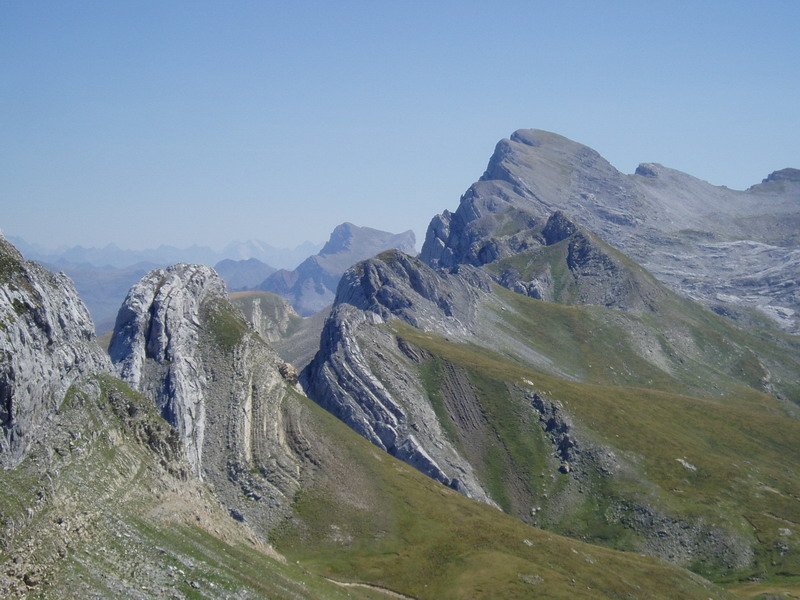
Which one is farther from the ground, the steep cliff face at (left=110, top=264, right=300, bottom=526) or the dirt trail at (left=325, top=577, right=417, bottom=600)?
the steep cliff face at (left=110, top=264, right=300, bottom=526)

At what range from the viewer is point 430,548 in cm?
9631

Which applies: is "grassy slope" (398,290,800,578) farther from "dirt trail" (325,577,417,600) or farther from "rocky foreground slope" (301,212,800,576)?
"dirt trail" (325,577,417,600)

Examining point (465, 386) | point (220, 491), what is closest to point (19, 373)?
point (220, 491)

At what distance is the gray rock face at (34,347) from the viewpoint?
55906 mm

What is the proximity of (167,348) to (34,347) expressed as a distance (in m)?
43.7

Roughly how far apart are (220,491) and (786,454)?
5521 inches

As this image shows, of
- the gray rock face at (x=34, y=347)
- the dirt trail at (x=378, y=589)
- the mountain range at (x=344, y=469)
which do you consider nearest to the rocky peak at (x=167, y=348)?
the mountain range at (x=344, y=469)

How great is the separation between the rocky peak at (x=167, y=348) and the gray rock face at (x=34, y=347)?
2656 centimetres

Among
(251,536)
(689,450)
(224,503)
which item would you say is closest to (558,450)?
(689,450)

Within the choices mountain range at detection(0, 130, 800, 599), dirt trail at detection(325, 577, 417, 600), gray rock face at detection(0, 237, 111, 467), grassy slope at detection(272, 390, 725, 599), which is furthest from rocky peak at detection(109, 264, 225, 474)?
gray rock face at detection(0, 237, 111, 467)

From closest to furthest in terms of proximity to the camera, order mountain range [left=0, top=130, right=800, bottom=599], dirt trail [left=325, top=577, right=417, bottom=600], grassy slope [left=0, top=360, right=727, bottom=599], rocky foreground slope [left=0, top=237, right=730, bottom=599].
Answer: grassy slope [left=0, top=360, right=727, bottom=599]
rocky foreground slope [left=0, top=237, right=730, bottom=599]
mountain range [left=0, top=130, right=800, bottom=599]
dirt trail [left=325, top=577, right=417, bottom=600]

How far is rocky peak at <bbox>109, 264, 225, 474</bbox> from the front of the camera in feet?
327

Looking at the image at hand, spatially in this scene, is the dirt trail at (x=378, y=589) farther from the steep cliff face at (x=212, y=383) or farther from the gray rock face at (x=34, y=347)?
the gray rock face at (x=34, y=347)

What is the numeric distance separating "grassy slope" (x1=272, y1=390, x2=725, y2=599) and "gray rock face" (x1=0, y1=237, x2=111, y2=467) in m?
36.5
